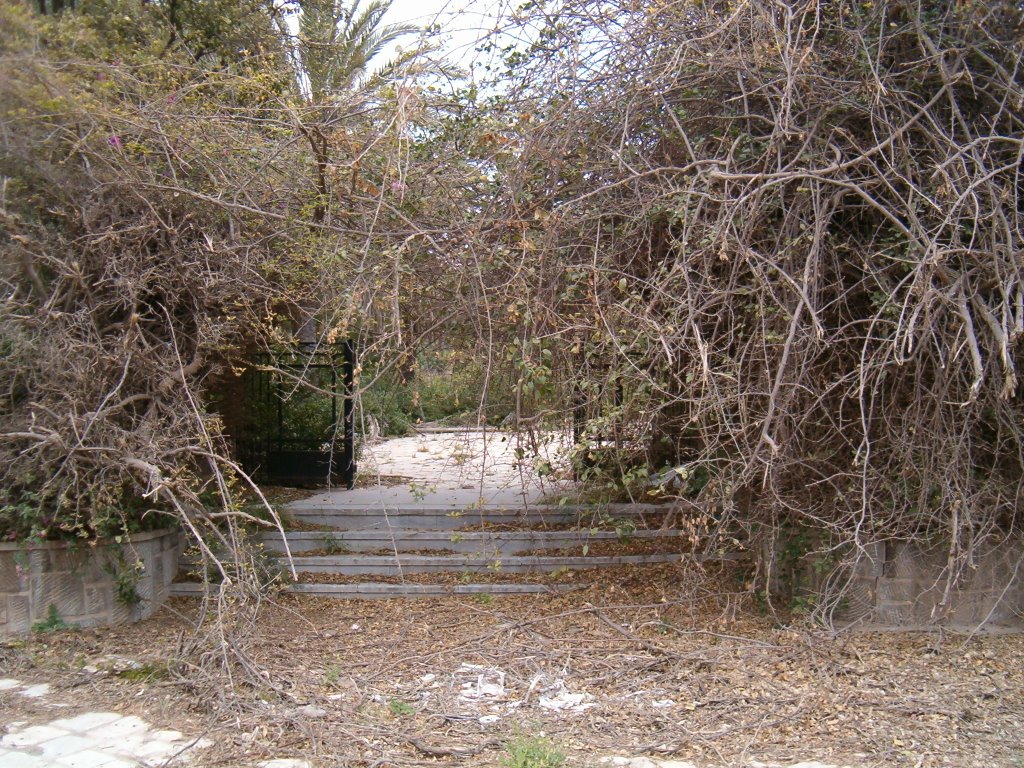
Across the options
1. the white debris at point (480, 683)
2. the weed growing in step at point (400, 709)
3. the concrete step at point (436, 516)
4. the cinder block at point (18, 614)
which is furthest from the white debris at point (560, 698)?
the cinder block at point (18, 614)

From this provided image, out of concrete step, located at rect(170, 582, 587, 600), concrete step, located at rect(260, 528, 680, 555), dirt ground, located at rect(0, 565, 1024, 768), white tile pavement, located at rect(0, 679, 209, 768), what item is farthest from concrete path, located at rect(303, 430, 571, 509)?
white tile pavement, located at rect(0, 679, 209, 768)

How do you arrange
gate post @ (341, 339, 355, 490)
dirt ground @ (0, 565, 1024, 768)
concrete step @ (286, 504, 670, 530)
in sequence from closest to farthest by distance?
dirt ground @ (0, 565, 1024, 768) < concrete step @ (286, 504, 670, 530) < gate post @ (341, 339, 355, 490)

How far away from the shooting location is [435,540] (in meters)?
7.07

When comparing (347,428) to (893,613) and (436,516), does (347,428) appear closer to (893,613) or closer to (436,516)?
(436,516)

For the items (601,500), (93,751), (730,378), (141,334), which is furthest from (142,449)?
(730,378)

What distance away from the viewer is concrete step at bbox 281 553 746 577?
6762 millimetres

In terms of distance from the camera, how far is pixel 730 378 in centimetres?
477

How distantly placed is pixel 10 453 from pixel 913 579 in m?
6.31

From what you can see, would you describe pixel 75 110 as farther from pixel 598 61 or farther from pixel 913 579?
pixel 913 579

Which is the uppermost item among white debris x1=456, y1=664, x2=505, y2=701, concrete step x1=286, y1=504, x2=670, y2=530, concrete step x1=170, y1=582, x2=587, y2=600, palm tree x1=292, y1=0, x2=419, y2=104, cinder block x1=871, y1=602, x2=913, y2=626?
palm tree x1=292, y1=0, x2=419, y2=104

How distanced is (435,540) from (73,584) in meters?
2.75

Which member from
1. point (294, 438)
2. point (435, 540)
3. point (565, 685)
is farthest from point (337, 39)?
point (565, 685)

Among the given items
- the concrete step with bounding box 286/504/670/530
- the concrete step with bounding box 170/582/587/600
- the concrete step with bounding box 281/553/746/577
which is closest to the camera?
the concrete step with bounding box 170/582/587/600

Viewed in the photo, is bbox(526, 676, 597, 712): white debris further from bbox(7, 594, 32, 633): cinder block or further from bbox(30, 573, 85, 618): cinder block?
bbox(7, 594, 32, 633): cinder block
